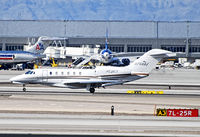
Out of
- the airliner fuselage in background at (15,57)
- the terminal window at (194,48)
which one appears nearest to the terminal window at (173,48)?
the terminal window at (194,48)

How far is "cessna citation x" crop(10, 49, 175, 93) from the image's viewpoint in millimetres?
57125

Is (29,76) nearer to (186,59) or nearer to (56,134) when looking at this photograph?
(56,134)

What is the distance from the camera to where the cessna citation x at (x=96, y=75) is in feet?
187

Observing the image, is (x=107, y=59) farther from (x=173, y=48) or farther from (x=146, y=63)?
(x=173, y=48)

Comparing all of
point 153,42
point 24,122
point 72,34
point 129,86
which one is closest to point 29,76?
point 129,86

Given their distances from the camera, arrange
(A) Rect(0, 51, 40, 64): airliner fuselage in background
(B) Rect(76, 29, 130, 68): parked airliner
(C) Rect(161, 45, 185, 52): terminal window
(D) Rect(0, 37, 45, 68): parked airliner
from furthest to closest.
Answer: (C) Rect(161, 45, 185, 52): terminal window
(B) Rect(76, 29, 130, 68): parked airliner
(D) Rect(0, 37, 45, 68): parked airliner
(A) Rect(0, 51, 40, 64): airliner fuselage in background

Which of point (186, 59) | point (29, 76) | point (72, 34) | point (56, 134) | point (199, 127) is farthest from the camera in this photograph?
point (72, 34)

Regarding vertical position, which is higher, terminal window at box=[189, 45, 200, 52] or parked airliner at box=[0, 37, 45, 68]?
terminal window at box=[189, 45, 200, 52]

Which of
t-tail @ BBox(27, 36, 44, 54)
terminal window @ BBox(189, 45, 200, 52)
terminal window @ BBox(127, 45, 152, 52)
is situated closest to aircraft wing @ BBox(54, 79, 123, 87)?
t-tail @ BBox(27, 36, 44, 54)

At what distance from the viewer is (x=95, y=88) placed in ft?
208

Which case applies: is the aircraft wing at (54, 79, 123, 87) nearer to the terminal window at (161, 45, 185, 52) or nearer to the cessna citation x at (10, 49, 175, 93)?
the cessna citation x at (10, 49, 175, 93)

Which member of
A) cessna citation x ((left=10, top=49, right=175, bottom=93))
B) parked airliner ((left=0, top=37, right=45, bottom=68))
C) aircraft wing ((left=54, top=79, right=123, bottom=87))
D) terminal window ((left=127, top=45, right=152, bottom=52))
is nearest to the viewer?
aircraft wing ((left=54, top=79, right=123, bottom=87))

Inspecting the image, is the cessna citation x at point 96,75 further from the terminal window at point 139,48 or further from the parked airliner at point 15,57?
the terminal window at point 139,48

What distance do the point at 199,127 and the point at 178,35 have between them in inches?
6564
